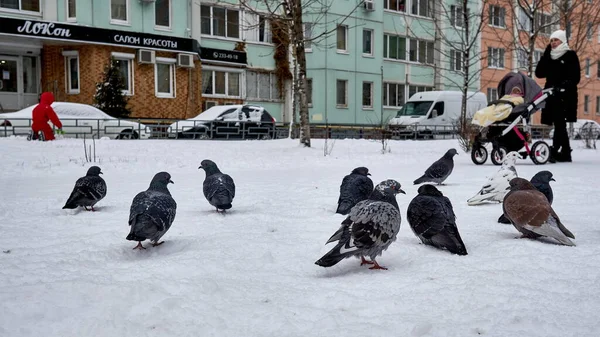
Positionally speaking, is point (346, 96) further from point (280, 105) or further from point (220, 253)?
point (220, 253)

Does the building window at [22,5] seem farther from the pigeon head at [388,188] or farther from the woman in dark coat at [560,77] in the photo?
the pigeon head at [388,188]

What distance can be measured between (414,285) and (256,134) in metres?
18.3

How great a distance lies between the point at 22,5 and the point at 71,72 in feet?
10.8

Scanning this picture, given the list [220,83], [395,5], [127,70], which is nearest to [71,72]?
[127,70]

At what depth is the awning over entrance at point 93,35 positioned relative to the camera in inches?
859

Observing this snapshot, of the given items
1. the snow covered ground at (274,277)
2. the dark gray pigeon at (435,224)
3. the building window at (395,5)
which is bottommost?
the snow covered ground at (274,277)

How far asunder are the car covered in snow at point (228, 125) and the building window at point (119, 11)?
262 inches

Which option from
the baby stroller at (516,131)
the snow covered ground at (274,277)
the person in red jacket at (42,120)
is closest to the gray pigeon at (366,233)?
the snow covered ground at (274,277)

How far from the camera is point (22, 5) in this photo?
22703mm

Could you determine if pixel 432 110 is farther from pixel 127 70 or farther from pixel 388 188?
pixel 388 188

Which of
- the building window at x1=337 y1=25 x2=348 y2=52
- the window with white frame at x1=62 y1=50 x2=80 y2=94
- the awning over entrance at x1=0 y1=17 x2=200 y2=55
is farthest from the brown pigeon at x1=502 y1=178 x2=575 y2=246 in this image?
the building window at x1=337 y1=25 x2=348 y2=52

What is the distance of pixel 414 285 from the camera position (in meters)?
3.27

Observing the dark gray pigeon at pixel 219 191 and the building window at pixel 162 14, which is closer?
the dark gray pigeon at pixel 219 191

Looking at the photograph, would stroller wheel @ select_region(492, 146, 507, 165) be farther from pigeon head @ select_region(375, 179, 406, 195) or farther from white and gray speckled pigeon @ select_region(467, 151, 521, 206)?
pigeon head @ select_region(375, 179, 406, 195)
